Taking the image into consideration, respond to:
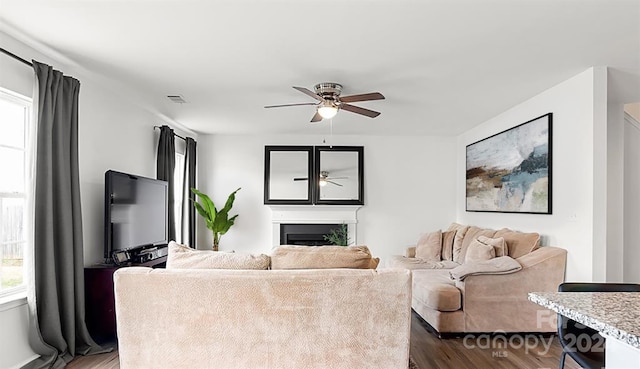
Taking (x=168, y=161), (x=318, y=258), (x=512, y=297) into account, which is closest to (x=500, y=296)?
(x=512, y=297)

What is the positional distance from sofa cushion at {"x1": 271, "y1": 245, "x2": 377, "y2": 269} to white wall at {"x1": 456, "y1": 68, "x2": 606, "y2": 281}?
7.29 feet

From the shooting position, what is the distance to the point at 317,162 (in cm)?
740

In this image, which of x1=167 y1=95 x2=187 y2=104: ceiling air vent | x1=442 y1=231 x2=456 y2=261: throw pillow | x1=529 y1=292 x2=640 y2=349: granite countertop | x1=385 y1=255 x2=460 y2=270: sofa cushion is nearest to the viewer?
x1=529 y1=292 x2=640 y2=349: granite countertop

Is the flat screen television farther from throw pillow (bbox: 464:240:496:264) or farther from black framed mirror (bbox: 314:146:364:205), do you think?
throw pillow (bbox: 464:240:496:264)

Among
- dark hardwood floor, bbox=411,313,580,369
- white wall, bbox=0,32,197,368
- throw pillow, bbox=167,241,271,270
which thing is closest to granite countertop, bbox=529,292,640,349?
throw pillow, bbox=167,241,271,270

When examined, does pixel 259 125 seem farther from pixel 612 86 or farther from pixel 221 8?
pixel 612 86

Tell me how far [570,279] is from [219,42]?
3.65 meters

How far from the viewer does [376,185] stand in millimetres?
7473

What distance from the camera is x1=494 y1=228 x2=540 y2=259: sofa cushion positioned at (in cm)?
444

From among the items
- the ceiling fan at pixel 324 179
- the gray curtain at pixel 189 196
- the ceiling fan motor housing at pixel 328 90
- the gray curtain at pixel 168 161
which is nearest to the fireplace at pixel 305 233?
the ceiling fan at pixel 324 179

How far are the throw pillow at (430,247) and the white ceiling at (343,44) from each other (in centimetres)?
224

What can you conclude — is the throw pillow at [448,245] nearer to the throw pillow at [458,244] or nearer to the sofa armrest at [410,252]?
the throw pillow at [458,244]

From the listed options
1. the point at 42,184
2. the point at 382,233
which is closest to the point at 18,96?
the point at 42,184

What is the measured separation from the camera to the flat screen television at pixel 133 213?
13.0 feet
